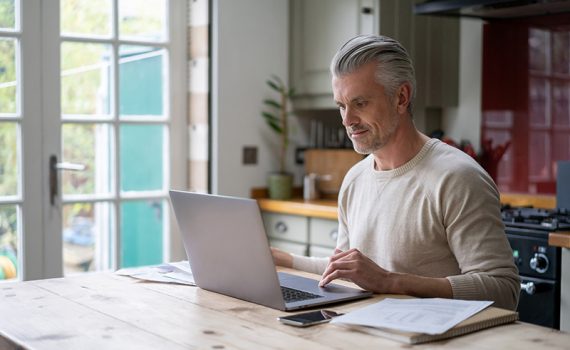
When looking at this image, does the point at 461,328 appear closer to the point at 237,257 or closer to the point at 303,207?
the point at 237,257

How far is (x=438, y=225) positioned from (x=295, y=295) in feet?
1.46

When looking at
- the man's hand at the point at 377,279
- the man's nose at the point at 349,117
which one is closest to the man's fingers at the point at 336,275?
the man's hand at the point at 377,279

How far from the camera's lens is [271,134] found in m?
4.17

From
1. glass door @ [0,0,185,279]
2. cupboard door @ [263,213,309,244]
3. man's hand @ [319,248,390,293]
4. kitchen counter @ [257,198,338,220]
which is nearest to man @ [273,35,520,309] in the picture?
man's hand @ [319,248,390,293]

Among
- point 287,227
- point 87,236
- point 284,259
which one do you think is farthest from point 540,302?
point 87,236

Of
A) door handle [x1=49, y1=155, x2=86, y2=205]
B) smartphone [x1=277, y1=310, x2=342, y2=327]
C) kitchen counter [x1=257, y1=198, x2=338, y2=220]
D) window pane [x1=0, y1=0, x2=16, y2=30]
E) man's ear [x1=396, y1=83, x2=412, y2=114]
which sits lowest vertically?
smartphone [x1=277, y1=310, x2=342, y2=327]

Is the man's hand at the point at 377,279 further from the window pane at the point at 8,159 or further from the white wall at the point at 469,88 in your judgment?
the white wall at the point at 469,88

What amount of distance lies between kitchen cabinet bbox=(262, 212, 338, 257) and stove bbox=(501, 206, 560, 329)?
0.93 meters

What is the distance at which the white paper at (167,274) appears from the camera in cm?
204

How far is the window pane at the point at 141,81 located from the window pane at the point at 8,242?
0.71 metres

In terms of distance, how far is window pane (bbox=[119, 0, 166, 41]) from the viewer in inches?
150

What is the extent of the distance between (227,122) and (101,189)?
2.34 ft

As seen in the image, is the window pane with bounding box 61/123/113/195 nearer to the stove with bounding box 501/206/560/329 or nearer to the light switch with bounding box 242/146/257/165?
the light switch with bounding box 242/146/257/165

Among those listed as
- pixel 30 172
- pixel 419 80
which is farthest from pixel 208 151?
pixel 419 80
